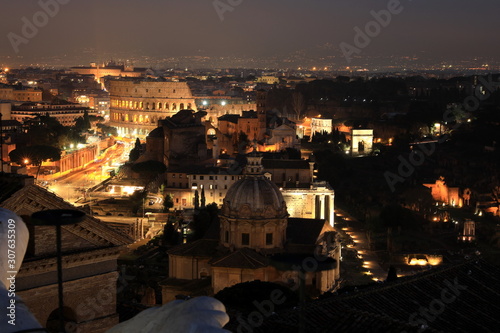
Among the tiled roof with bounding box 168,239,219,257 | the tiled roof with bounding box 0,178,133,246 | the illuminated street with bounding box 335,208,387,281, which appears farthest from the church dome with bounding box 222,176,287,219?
the tiled roof with bounding box 0,178,133,246

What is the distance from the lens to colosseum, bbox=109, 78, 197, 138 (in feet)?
186

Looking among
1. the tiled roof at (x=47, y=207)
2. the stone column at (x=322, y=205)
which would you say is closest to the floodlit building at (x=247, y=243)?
the stone column at (x=322, y=205)

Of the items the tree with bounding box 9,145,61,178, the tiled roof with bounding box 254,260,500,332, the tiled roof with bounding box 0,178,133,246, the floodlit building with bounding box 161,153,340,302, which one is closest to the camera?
the tiled roof with bounding box 0,178,133,246

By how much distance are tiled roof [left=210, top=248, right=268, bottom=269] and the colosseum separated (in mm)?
37053

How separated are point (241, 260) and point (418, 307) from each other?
752 centimetres

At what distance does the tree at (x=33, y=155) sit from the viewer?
35.9m

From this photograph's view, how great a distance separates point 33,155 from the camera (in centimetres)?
3600

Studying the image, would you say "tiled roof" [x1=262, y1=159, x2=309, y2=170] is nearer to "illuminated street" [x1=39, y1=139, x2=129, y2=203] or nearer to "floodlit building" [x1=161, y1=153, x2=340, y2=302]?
"illuminated street" [x1=39, y1=139, x2=129, y2=203]

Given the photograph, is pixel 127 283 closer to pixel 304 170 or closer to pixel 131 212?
pixel 131 212

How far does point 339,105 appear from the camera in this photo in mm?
81312

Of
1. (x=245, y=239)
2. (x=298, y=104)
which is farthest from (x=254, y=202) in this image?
(x=298, y=104)

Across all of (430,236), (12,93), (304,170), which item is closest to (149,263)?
(304,170)

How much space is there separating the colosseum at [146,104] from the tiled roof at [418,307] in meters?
43.2

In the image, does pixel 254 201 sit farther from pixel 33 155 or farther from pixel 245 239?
pixel 33 155
